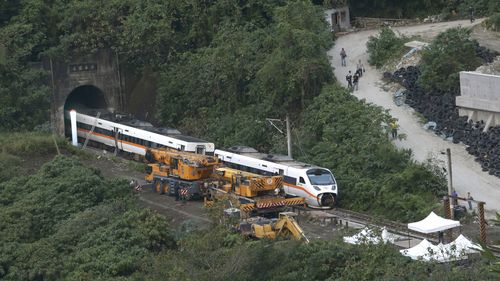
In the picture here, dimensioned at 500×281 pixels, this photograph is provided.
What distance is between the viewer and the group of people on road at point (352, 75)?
5312 centimetres

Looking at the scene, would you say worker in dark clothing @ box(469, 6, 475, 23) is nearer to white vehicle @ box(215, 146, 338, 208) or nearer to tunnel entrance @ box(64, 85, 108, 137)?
white vehicle @ box(215, 146, 338, 208)

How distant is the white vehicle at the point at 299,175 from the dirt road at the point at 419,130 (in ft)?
14.2

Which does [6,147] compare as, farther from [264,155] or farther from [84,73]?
[264,155]

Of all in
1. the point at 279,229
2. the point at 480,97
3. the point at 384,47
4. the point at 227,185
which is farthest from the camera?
the point at 384,47

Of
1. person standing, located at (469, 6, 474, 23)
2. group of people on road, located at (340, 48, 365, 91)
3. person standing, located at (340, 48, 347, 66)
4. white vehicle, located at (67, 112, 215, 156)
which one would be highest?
person standing, located at (469, 6, 474, 23)

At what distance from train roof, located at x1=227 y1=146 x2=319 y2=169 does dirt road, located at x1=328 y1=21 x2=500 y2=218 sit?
471cm

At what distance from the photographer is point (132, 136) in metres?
53.6

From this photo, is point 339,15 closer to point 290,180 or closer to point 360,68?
point 360,68

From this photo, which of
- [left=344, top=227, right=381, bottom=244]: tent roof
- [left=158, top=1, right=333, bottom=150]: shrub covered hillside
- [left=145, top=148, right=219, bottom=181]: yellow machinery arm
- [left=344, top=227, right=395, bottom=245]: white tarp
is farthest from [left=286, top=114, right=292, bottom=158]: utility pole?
[left=344, top=227, right=381, bottom=244]: tent roof

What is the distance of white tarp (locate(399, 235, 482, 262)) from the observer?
33.1 m

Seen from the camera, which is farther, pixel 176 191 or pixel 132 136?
pixel 132 136

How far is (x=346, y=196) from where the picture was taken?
4456 centimetres

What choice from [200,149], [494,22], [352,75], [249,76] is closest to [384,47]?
[352,75]

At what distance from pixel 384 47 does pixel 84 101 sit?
18.1 m
